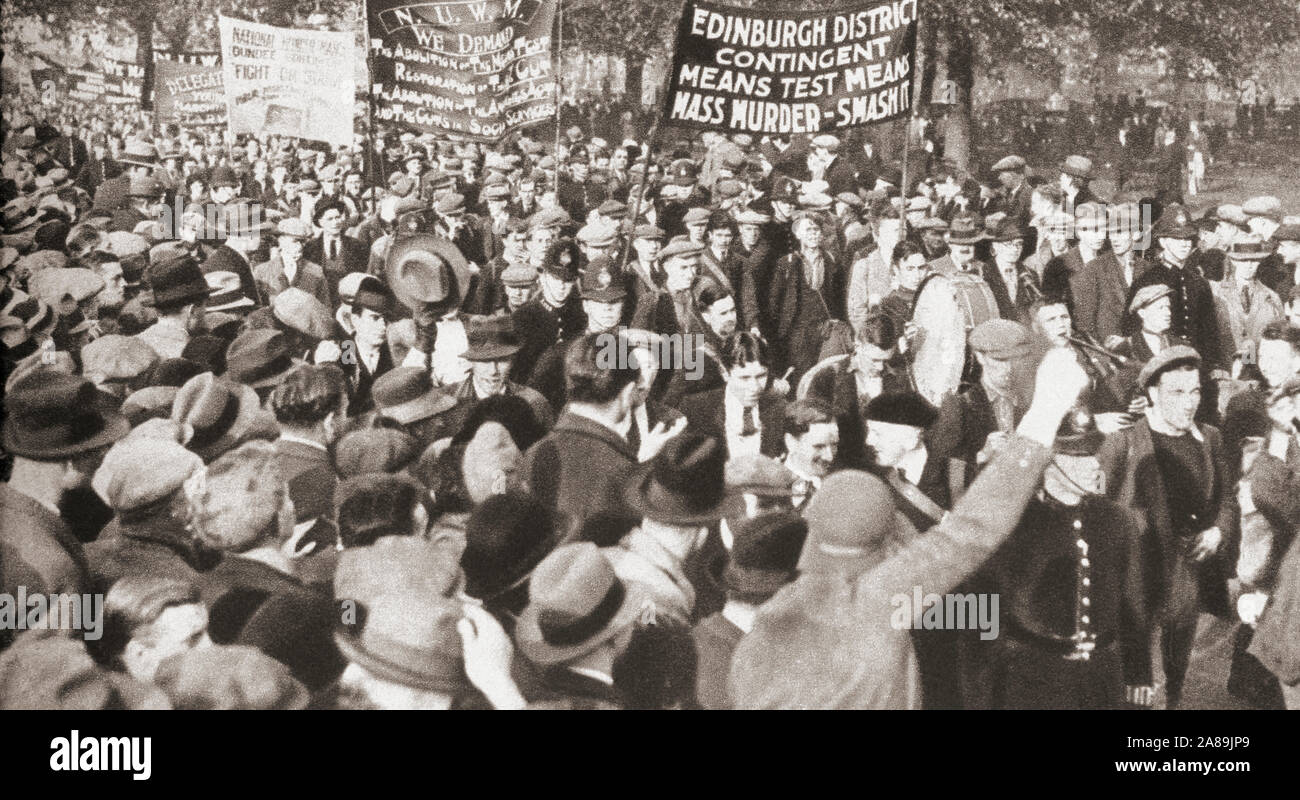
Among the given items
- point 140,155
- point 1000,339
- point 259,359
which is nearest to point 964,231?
point 1000,339

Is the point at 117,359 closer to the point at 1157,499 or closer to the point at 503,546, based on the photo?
the point at 503,546

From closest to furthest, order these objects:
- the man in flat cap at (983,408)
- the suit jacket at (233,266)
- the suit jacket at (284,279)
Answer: the man in flat cap at (983,408) → the suit jacket at (233,266) → the suit jacket at (284,279)

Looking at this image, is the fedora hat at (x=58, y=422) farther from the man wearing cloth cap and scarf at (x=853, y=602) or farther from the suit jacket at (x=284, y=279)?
the man wearing cloth cap and scarf at (x=853, y=602)

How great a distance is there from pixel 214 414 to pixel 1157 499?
13.1 ft

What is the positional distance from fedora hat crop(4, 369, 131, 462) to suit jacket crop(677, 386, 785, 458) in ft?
7.77

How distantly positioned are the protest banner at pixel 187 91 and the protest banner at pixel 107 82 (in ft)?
0.93

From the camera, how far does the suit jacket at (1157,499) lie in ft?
21.4

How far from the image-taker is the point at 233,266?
7590 millimetres

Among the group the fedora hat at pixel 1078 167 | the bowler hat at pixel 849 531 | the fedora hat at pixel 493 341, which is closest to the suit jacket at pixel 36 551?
the fedora hat at pixel 493 341

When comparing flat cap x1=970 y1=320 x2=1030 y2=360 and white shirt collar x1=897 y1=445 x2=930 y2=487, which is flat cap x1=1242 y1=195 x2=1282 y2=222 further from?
white shirt collar x1=897 y1=445 x2=930 y2=487

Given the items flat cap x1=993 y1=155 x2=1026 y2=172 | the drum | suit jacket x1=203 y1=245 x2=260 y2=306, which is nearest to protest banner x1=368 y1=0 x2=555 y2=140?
suit jacket x1=203 y1=245 x2=260 y2=306

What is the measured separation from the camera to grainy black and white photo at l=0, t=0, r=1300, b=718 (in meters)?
6.16

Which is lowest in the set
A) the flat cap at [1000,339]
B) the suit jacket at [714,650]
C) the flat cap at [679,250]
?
the suit jacket at [714,650]
